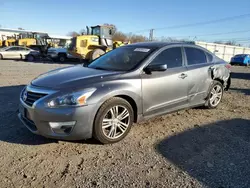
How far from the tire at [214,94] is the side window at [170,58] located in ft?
4.23

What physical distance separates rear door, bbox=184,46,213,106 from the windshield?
103cm

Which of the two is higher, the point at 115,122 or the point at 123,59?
the point at 123,59

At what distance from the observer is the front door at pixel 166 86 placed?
12.5ft

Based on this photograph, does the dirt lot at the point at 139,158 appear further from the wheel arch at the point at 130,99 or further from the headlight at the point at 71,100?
the headlight at the point at 71,100

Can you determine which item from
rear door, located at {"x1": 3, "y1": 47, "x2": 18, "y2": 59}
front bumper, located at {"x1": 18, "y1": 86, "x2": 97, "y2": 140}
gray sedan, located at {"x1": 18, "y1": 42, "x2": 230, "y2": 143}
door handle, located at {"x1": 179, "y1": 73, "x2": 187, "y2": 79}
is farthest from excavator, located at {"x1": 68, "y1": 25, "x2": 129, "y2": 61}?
front bumper, located at {"x1": 18, "y1": 86, "x2": 97, "y2": 140}

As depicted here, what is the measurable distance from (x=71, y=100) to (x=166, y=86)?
6.02ft

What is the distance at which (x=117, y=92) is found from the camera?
133 inches

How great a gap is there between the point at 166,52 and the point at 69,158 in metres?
2.65

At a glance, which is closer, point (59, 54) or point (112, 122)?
point (112, 122)

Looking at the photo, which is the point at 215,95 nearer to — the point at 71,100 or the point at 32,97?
the point at 71,100

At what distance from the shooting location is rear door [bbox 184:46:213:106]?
454 cm

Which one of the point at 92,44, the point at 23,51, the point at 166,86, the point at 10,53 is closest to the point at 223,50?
the point at 92,44

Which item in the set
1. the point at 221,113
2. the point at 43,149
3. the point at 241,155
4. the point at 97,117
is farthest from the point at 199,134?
the point at 43,149

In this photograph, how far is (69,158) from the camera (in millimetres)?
3059
